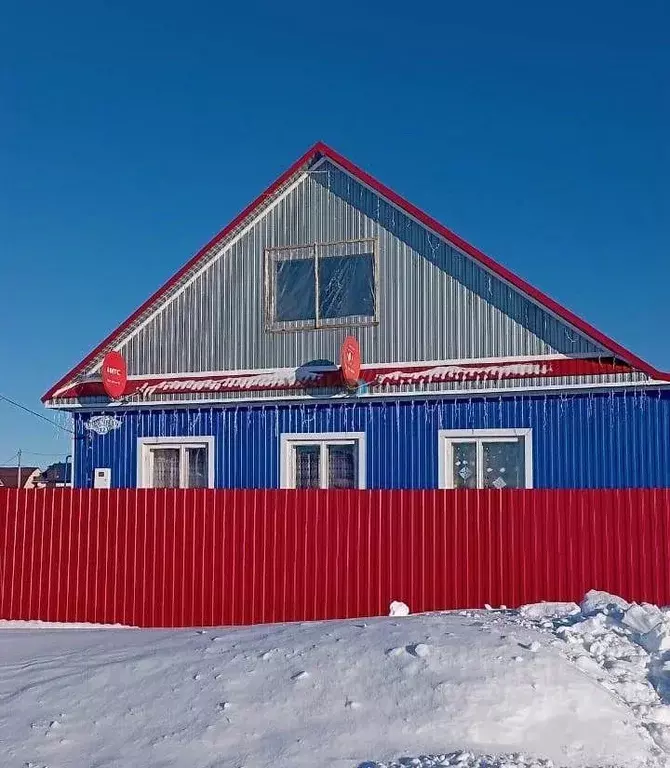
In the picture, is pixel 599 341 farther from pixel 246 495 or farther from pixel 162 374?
pixel 162 374

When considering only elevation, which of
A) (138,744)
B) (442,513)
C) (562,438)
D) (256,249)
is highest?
(256,249)

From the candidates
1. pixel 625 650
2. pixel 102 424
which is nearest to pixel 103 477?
pixel 102 424

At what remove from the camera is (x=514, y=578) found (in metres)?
9.93

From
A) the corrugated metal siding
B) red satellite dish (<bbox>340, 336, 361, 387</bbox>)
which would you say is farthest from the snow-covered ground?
the corrugated metal siding

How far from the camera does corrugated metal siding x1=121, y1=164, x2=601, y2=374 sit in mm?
13719

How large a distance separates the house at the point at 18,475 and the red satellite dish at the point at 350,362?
2782 centimetres

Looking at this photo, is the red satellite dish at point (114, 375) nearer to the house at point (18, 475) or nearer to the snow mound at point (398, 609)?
the snow mound at point (398, 609)

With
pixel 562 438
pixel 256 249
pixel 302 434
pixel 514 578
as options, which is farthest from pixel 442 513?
pixel 256 249

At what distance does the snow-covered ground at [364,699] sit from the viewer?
5.68m

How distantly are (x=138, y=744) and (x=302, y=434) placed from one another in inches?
333

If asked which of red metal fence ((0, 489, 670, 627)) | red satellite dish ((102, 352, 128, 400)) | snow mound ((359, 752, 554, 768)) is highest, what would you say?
red satellite dish ((102, 352, 128, 400))

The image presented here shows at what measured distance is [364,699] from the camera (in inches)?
247

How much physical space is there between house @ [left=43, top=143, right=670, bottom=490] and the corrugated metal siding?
25mm

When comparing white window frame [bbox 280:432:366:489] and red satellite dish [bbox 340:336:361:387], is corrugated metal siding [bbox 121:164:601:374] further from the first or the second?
white window frame [bbox 280:432:366:489]
